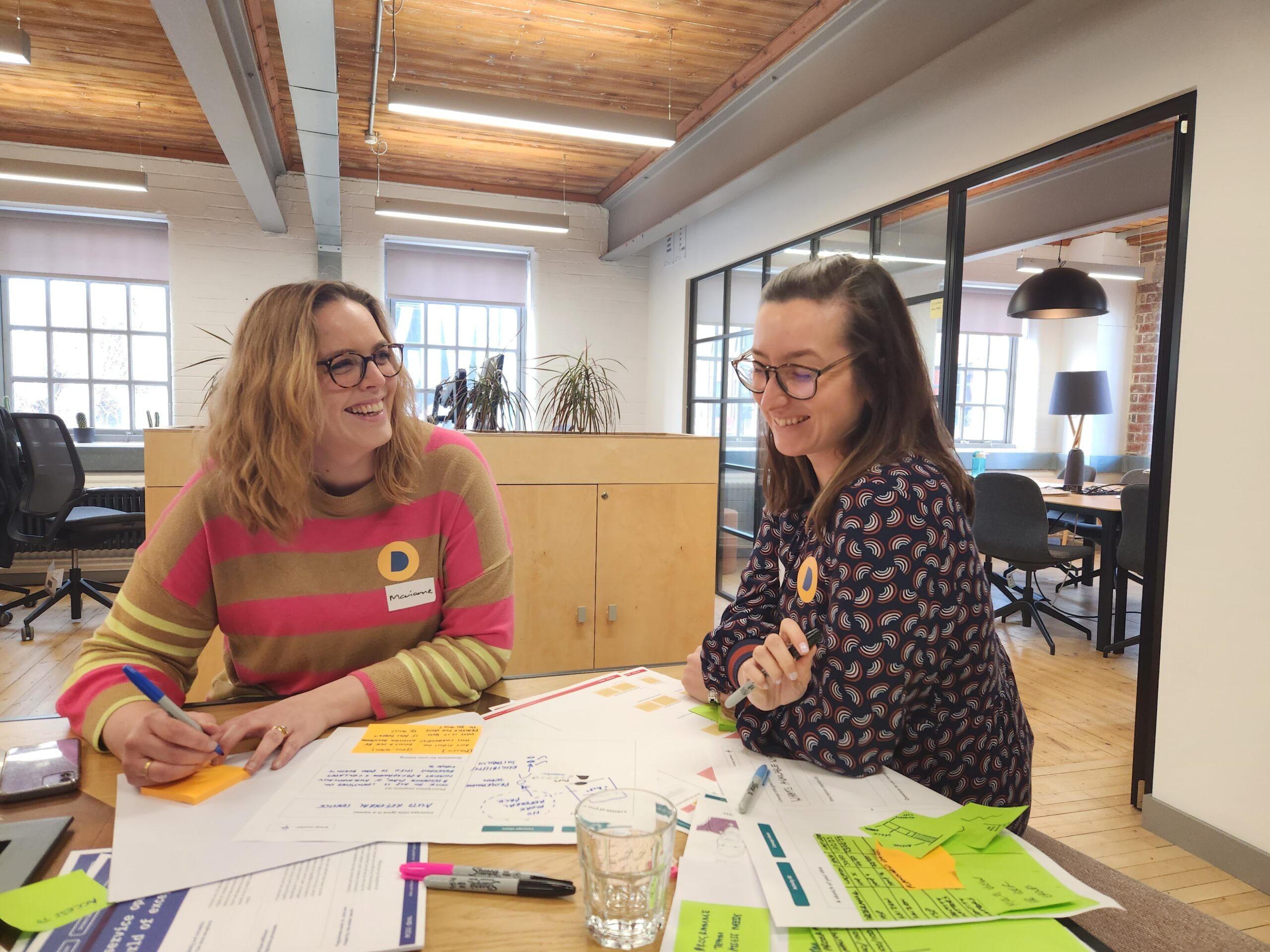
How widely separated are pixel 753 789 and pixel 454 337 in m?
6.28

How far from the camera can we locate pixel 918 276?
3500 millimetres

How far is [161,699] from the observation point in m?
0.91

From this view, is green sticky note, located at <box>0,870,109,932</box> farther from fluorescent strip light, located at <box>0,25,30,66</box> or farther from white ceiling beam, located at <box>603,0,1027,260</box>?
fluorescent strip light, located at <box>0,25,30,66</box>

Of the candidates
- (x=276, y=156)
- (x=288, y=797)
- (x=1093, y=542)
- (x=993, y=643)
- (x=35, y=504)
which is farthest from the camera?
(x=276, y=156)

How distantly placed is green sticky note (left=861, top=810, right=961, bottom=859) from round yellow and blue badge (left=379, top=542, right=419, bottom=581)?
0.78 m

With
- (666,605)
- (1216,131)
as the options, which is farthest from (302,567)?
(1216,131)

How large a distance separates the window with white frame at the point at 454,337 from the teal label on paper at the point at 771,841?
598 centimetres

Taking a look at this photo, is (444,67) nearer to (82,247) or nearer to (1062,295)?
(82,247)

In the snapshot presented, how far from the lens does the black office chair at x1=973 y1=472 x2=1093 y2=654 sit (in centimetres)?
410

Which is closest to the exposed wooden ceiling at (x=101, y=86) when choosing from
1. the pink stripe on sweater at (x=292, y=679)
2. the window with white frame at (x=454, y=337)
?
the window with white frame at (x=454, y=337)

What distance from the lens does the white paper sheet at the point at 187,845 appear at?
656mm

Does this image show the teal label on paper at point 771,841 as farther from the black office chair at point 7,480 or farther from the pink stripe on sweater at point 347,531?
the black office chair at point 7,480

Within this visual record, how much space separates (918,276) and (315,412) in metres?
3.02

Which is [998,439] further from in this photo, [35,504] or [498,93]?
[35,504]
